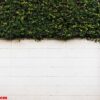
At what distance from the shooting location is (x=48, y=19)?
5785mm

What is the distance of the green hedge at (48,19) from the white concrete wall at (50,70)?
0.26 m

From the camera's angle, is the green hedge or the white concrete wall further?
the white concrete wall

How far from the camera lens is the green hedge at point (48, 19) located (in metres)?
5.75

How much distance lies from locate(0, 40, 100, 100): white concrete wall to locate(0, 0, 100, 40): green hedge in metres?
0.26

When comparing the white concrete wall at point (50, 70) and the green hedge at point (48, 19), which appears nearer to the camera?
the green hedge at point (48, 19)

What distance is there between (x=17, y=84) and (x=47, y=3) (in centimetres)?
194

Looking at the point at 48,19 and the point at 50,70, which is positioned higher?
the point at 48,19

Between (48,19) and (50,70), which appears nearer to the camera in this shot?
(48,19)

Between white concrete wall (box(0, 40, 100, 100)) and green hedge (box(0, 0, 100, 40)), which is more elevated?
green hedge (box(0, 0, 100, 40))

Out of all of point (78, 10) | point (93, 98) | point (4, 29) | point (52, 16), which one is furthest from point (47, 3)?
point (93, 98)

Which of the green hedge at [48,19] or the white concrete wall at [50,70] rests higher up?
the green hedge at [48,19]

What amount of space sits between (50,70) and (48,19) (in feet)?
3.76

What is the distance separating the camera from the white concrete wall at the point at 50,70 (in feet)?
19.4

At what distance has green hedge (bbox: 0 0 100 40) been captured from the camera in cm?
575
